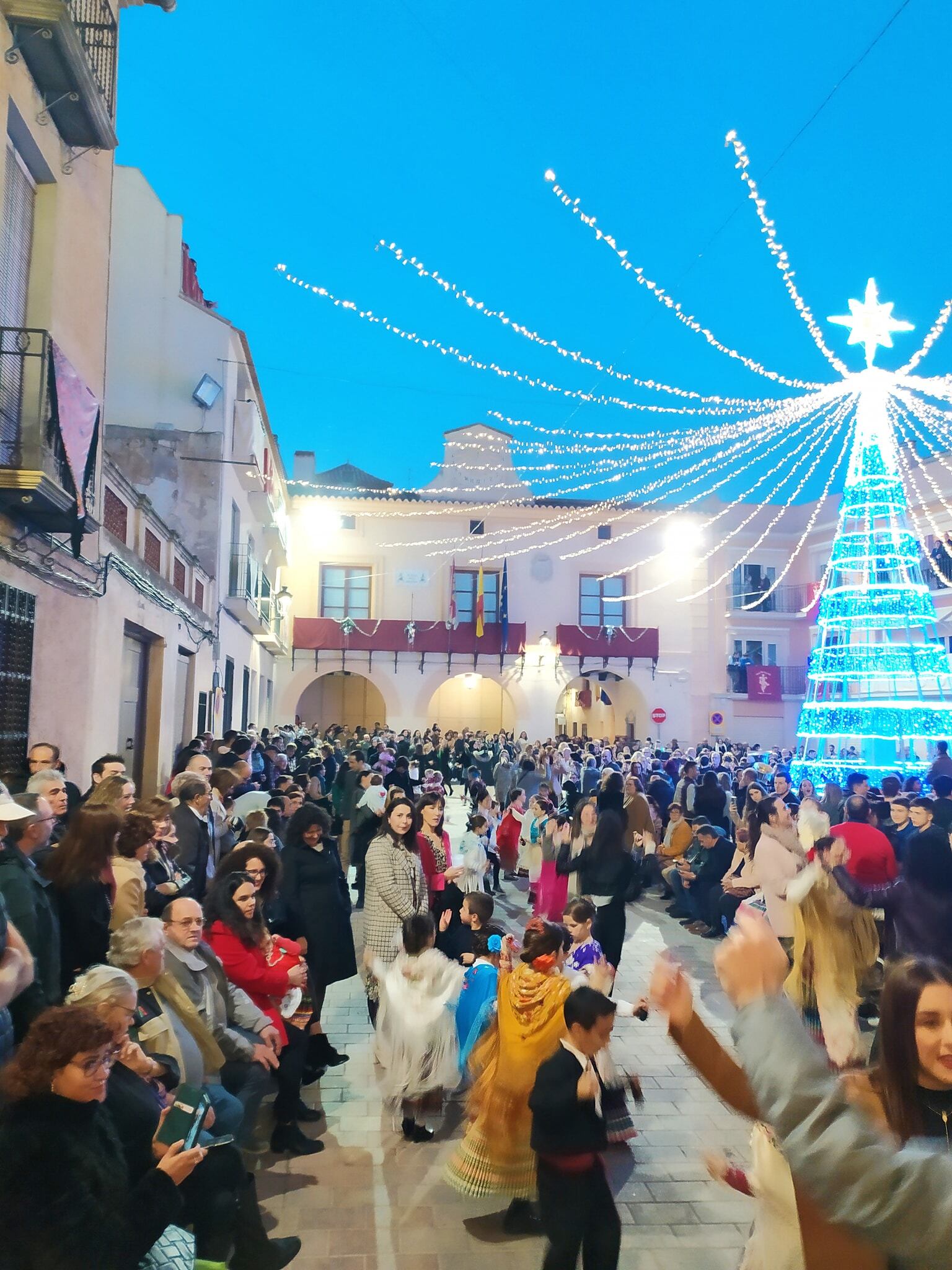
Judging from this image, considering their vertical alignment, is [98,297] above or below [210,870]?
above

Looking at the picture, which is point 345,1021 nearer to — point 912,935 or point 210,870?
point 210,870

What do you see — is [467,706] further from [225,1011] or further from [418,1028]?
[225,1011]

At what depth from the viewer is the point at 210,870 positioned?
21.7 feet

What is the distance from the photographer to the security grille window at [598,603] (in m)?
34.2

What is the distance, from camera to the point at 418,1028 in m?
4.92

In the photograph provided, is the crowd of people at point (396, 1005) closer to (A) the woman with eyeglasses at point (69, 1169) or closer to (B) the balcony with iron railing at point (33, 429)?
(A) the woman with eyeglasses at point (69, 1169)

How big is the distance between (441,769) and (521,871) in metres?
11.6

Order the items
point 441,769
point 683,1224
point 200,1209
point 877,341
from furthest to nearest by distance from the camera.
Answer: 1. point 441,769
2. point 877,341
3. point 683,1224
4. point 200,1209

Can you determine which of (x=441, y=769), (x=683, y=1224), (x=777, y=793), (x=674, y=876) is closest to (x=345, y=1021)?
(x=683, y=1224)

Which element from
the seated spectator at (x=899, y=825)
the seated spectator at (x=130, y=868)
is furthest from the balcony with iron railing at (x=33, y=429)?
the seated spectator at (x=899, y=825)

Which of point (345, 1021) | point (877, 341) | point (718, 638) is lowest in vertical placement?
point (345, 1021)

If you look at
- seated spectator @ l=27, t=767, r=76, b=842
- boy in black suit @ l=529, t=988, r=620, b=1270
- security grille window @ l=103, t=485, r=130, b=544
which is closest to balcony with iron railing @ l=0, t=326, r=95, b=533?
security grille window @ l=103, t=485, r=130, b=544

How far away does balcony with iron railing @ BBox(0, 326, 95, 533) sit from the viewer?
294 inches

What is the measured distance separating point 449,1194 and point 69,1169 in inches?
98.7
